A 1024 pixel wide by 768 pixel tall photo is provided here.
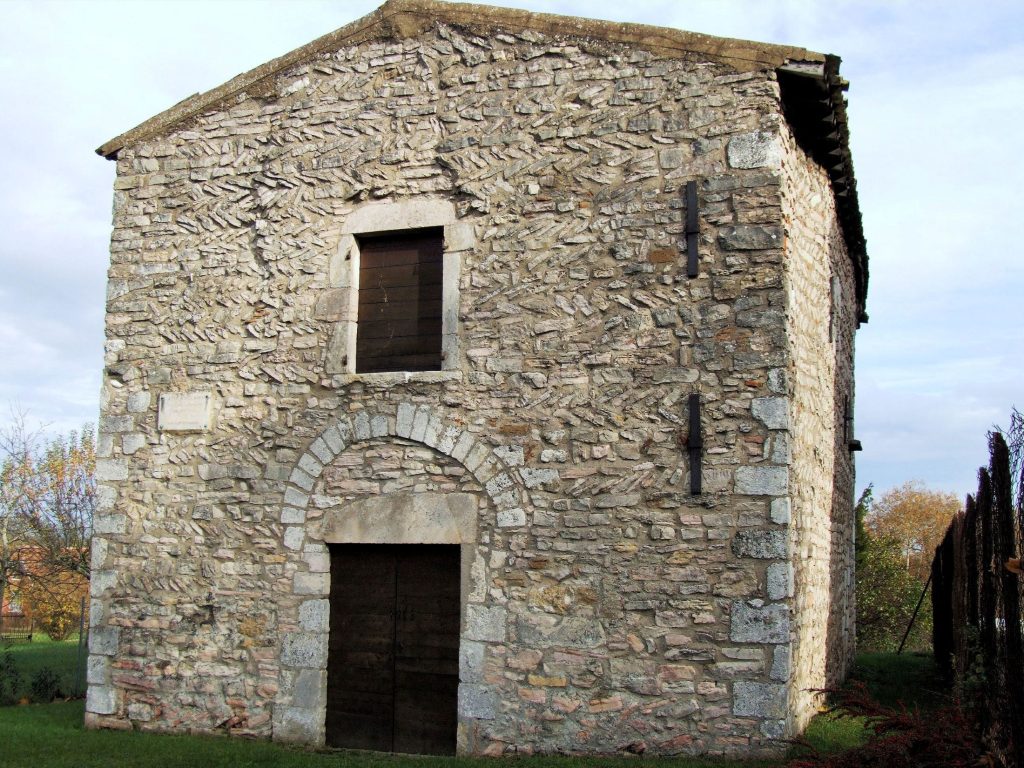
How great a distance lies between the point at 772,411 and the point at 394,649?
3.49m

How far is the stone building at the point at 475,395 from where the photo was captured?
6.79 m

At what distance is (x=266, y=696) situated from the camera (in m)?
7.59

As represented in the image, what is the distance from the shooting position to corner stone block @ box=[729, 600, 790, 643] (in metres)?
6.47

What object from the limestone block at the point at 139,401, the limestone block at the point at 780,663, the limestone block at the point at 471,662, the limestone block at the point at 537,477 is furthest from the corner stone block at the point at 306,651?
the limestone block at the point at 780,663

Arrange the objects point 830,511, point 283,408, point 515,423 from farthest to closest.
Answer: point 830,511
point 283,408
point 515,423

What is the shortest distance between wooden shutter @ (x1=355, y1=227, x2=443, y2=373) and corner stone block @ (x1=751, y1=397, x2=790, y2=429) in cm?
257

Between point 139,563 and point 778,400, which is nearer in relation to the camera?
point 778,400

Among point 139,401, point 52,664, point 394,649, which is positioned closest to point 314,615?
point 394,649

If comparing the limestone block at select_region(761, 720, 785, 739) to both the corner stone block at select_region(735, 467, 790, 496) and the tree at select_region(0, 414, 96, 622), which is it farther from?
the tree at select_region(0, 414, 96, 622)

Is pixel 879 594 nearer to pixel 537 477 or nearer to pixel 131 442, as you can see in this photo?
pixel 537 477

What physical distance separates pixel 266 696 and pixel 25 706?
3918 mm

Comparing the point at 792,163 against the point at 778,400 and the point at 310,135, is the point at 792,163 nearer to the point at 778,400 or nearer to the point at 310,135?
the point at 778,400

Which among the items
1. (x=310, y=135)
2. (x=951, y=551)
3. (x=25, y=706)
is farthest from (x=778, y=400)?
(x=25, y=706)

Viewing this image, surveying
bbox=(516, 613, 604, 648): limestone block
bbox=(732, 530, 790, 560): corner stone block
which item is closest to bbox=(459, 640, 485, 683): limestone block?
bbox=(516, 613, 604, 648): limestone block
